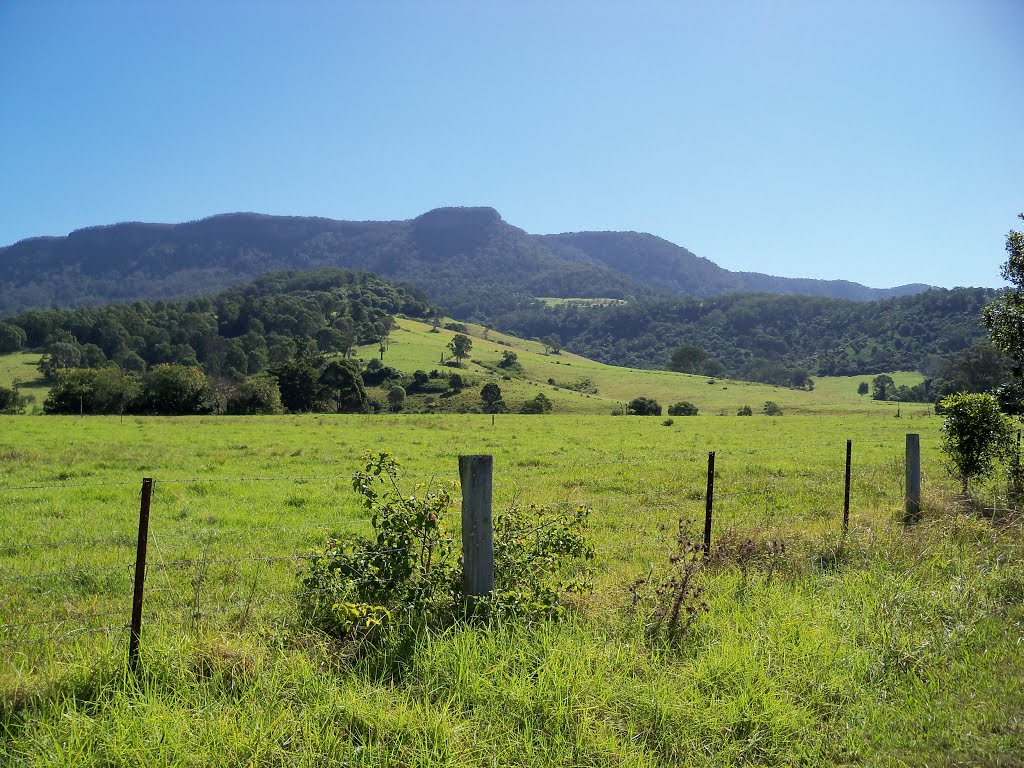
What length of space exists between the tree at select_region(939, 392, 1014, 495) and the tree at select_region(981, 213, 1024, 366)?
841 millimetres

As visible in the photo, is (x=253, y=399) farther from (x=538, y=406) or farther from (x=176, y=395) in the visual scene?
(x=538, y=406)

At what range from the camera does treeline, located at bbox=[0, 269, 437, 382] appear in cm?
11625

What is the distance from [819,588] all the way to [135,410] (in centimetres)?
7251

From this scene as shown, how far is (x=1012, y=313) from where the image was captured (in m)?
11.3

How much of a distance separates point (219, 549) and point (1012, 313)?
1399 centimetres

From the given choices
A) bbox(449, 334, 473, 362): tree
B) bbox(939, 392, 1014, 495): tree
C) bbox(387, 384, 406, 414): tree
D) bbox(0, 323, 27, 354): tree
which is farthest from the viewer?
bbox(449, 334, 473, 362): tree

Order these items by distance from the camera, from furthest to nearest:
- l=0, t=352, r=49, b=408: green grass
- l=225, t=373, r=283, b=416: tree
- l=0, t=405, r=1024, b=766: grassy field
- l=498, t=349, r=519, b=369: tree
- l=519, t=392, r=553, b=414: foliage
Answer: l=498, t=349, r=519, b=369: tree → l=0, t=352, r=49, b=408: green grass → l=519, t=392, r=553, b=414: foliage → l=225, t=373, r=283, b=416: tree → l=0, t=405, r=1024, b=766: grassy field

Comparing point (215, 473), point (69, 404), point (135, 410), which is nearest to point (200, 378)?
point (135, 410)

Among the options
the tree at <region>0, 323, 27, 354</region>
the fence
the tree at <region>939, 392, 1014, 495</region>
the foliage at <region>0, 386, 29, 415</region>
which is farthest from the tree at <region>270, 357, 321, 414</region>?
the tree at <region>939, 392, 1014, 495</region>

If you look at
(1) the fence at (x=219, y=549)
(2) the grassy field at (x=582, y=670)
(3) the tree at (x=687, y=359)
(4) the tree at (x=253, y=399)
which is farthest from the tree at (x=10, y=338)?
(3) the tree at (x=687, y=359)

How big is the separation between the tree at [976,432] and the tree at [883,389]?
128207 millimetres

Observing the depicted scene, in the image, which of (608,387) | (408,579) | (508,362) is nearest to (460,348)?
(508,362)

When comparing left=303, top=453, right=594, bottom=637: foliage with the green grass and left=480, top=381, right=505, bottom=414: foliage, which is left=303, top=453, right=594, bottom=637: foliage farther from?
the green grass

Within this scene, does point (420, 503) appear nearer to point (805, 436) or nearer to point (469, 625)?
point (469, 625)
